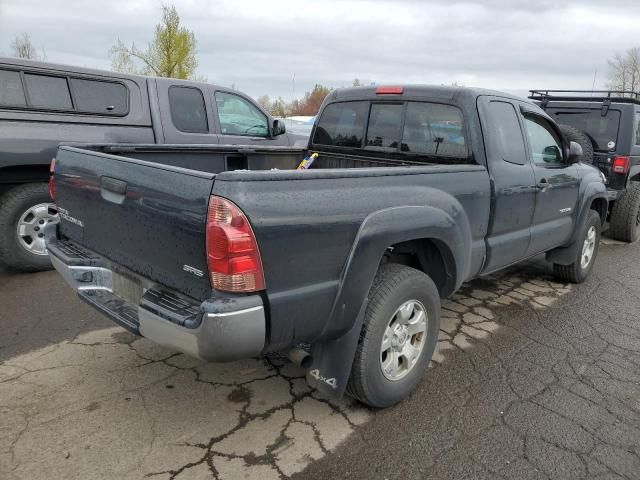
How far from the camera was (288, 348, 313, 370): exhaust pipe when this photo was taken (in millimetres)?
2586

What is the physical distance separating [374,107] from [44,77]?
10.7ft

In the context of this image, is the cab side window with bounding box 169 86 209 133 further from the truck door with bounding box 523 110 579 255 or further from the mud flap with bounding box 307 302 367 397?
the mud flap with bounding box 307 302 367 397

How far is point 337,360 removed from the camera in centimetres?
252

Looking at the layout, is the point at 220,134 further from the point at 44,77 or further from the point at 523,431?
the point at 523,431

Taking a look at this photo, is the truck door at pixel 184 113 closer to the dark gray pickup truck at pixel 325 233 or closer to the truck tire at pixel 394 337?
the dark gray pickup truck at pixel 325 233

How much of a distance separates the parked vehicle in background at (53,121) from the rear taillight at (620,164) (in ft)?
17.6

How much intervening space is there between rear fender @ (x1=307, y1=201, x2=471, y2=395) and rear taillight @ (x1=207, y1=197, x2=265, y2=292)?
0.49m

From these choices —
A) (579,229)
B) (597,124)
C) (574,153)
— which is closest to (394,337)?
(574,153)

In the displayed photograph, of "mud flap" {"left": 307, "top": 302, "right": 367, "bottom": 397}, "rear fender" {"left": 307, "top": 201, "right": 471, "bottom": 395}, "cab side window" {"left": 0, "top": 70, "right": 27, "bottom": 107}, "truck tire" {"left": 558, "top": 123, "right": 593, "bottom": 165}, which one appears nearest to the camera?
"rear fender" {"left": 307, "top": 201, "right": 471, "bottom": 395}

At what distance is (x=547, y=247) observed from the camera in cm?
441

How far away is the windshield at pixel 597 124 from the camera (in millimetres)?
6875

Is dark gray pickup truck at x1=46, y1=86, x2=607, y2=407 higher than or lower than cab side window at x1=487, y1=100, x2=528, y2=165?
lower

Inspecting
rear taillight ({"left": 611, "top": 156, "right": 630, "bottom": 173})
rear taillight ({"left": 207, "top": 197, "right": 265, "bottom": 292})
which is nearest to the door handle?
rear taillight ({"left": 207, "top": 197, "right": 265, "bottom": 292})

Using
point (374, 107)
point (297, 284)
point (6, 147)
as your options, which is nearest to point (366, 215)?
point (297, 284)
